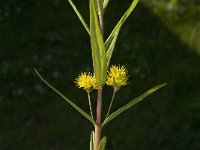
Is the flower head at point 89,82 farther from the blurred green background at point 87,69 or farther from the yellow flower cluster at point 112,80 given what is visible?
the blurred green background at point 87,69

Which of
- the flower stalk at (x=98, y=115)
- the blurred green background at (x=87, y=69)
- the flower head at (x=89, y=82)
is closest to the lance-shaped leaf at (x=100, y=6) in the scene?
the flower stalk at (x=98, y=115)

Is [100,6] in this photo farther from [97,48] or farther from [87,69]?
[87,69]

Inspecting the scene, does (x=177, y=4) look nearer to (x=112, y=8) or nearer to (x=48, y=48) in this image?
(x=112, y=8)

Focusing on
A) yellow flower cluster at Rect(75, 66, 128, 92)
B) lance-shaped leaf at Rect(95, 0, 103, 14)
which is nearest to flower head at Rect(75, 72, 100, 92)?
yellow flower cluster at Rect(75, 66, 128, 92)

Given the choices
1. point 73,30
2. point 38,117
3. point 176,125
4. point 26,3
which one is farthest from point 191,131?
point 26,3

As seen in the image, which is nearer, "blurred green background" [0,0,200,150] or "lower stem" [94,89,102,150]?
"lower stem" [94,89,102,150]

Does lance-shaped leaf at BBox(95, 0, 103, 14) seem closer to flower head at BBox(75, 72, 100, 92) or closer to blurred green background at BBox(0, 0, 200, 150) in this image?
flower head at BBox(75, 72, 100, 92)
